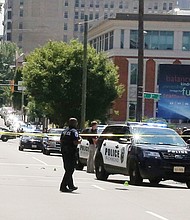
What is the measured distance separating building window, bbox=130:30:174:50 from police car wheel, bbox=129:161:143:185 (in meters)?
47.8

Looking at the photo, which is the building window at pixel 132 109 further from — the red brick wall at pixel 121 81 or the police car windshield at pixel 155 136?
the police car windshield at pixel 155 136

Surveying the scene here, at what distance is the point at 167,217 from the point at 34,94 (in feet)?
141

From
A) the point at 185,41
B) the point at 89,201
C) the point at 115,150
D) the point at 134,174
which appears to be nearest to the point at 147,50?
the point at 185,41

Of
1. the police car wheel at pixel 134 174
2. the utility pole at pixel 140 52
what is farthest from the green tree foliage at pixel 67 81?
the police car wheel at pixel 134 174

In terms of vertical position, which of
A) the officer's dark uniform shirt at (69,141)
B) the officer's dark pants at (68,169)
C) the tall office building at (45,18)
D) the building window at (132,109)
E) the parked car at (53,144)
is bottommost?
the parked car at (53,144)

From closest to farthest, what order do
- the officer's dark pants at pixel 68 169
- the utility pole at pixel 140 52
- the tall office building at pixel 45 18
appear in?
1. the officer's dark pants at pixel 68 169
2. the utility pole at pixel 140 52
3. the tall office building at pixel 45 18

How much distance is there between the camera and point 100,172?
23.3 metres

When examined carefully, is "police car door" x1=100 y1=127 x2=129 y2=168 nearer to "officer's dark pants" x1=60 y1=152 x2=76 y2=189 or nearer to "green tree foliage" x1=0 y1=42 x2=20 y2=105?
"officer's dark pants" x1=60 y1=152 x2=76 y2=189

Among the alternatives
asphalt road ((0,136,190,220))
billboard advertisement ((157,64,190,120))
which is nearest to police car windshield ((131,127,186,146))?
asphalt road ((0,136,190,220))

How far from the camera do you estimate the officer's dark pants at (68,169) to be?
1825 centimetres

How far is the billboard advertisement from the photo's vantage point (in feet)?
160

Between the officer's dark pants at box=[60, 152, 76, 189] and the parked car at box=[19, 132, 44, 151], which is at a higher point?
the officer's dark pants at box=[60, 152, 76, 189]

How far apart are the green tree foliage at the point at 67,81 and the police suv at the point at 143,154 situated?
31.4m

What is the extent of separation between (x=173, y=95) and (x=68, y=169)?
103ft
